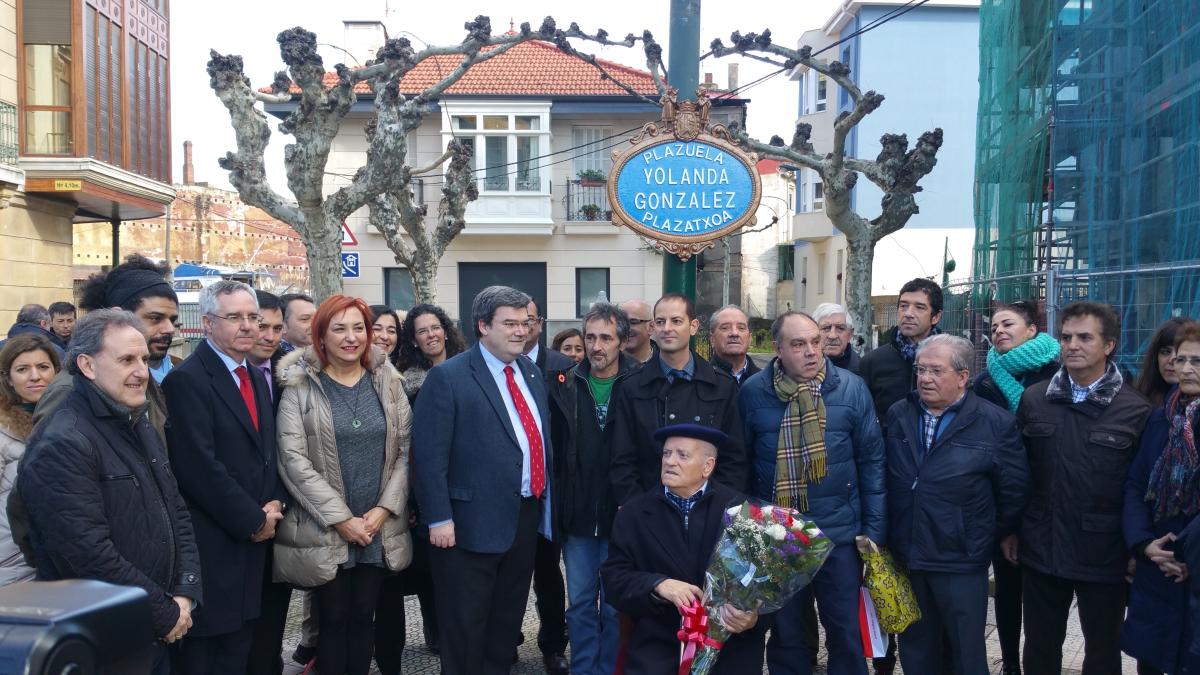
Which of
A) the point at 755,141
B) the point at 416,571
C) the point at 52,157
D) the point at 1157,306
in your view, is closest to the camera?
the point at 416,571

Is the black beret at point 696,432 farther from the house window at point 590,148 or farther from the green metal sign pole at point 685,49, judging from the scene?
the house window at point 590,148

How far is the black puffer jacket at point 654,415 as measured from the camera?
427 centimetres

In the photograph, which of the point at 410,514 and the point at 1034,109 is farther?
the point at 1034,109

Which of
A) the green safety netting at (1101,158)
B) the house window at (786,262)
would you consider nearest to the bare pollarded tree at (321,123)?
the green safety netting at (1101,158)

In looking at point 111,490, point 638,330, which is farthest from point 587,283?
point 111,490

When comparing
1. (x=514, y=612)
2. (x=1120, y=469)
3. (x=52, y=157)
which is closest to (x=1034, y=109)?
(x=1120, y=469)

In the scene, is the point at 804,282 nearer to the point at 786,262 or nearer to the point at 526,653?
the point at 786,262

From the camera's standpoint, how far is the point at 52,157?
16.1 meters

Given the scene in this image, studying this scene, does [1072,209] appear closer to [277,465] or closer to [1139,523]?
[1139,523]

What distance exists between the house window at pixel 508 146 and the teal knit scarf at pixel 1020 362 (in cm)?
1869

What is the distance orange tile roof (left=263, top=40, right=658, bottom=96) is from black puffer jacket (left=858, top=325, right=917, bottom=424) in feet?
60.1

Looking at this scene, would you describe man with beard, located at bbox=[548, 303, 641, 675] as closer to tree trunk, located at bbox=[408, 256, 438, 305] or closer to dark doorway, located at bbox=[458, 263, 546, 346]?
tree trunk, located at bbox=[408, 256, 438, 305]

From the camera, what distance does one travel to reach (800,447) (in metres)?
4.14

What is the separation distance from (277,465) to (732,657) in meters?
2.15
